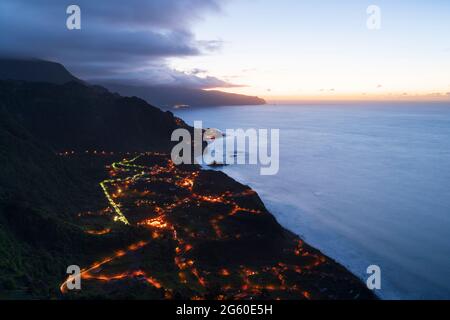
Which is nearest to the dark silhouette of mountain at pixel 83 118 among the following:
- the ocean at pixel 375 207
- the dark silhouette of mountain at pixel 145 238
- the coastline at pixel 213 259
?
the dark silhouette of mountain at pixel 145 238

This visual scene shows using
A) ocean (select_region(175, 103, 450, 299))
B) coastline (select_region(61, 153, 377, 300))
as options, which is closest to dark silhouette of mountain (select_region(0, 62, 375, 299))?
coastline (select_region(61, 153, 377, 300))

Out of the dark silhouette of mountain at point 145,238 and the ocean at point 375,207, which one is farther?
the ocean at point 375,207

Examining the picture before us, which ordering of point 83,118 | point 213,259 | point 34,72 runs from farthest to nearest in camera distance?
point 34,72 < point 83,118 < point 213,259

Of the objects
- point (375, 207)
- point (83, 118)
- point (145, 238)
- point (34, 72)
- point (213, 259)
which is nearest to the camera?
point (213, 259)

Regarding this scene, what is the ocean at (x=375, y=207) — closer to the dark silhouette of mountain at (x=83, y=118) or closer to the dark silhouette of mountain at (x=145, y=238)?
the dark silhouette of mountain at (x=145, y=238)

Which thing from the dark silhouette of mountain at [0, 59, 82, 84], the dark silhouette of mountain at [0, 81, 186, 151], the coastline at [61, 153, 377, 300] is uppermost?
the dark silhouette of mountain at [0, 59, 82, 84]

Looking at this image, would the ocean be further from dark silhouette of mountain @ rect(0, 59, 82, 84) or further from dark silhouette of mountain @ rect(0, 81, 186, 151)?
dark silhouette of mountain @ rect(0, 59, 82, 84)

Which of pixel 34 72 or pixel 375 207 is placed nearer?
pixel 375 207

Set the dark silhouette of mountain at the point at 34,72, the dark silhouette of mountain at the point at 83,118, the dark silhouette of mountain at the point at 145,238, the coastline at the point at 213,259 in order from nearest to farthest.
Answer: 1. the dark silhouette of mountain at the point at 145,238
2. the coastline at the point at 213,259
3. the dark silhouette of mountain at the point at 83,118
4. the dark silhouette of mountain at the point at 34,72

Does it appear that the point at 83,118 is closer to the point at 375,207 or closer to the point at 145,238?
the point at 145,238

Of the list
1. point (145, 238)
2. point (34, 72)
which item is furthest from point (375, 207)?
point (34, 72)
